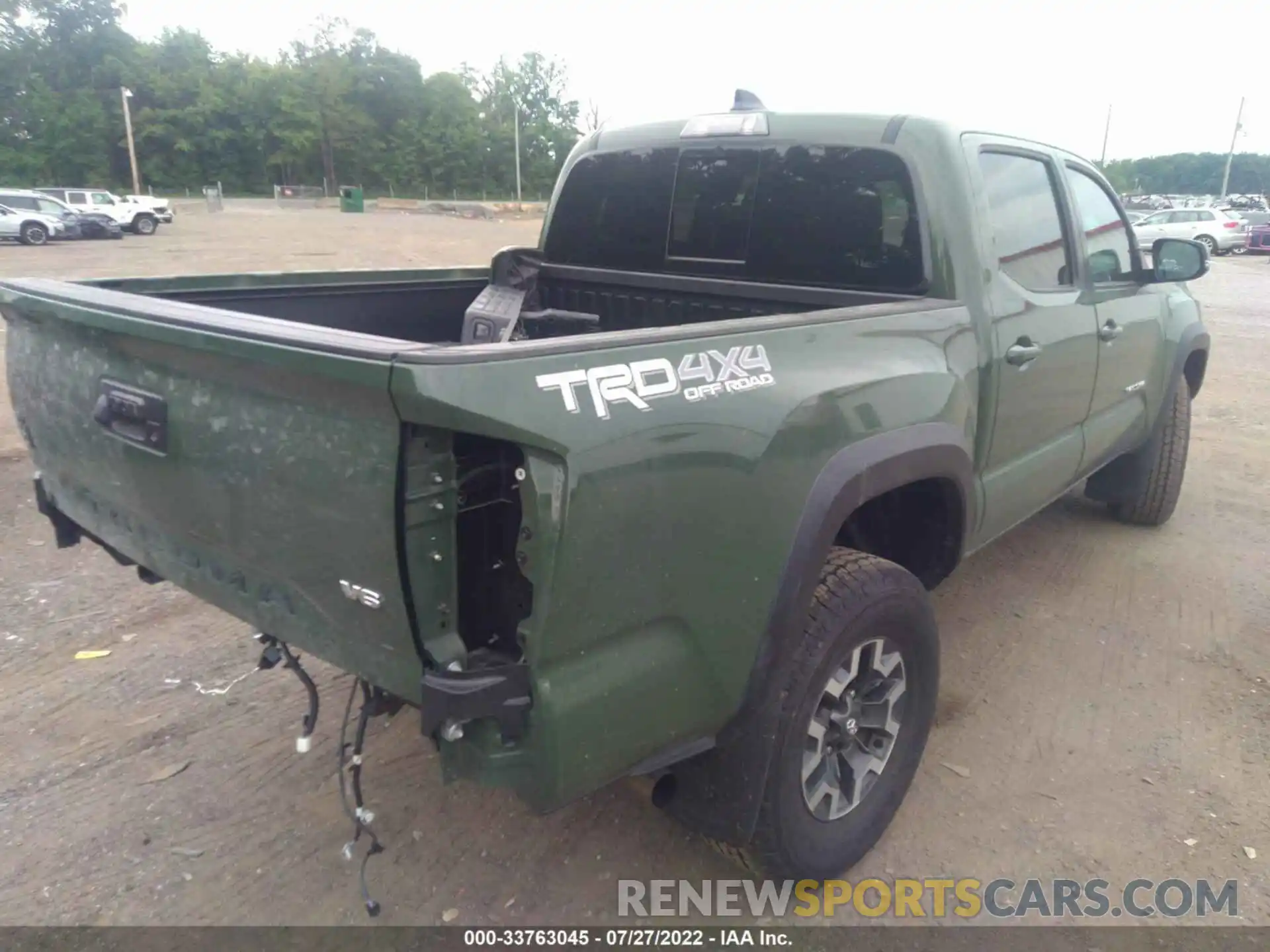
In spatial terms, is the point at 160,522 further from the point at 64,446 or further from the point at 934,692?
the point at 934,692

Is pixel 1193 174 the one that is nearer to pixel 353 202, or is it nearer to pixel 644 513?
pixel 353 202

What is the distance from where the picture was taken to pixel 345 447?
1767mm

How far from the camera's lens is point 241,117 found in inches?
2862

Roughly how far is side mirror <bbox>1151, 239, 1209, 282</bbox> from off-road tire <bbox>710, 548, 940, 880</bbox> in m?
2.44

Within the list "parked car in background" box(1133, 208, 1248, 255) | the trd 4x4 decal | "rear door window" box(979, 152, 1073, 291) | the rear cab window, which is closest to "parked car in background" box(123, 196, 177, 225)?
the rear cab window

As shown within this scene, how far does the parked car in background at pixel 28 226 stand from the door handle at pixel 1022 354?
1154 inches

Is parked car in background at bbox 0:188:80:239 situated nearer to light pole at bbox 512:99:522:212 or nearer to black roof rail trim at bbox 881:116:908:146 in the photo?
A: black roof rail trim at bbox 881:116:908:146

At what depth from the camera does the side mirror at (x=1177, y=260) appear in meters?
4.11

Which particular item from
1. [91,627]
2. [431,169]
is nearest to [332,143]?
[431,169]

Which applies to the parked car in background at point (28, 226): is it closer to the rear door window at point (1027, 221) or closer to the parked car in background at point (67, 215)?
the parked car in background at point (67, 215)

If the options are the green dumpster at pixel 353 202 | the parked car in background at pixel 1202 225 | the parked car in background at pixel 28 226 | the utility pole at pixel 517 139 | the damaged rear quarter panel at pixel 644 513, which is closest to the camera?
the damaged rear quarter panel at pixel 644 513

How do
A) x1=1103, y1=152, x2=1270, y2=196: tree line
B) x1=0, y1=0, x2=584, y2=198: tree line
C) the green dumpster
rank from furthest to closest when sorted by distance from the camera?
x1=1103, y1=152, x2=1270, y2=196: tree line < x1=0, y1=0, x2=584, y2=198: tree line < the green dumpster

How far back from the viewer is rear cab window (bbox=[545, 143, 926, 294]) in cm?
308

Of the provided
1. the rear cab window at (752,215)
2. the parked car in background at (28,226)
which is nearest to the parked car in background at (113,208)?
the parked car in background at (28,226)
